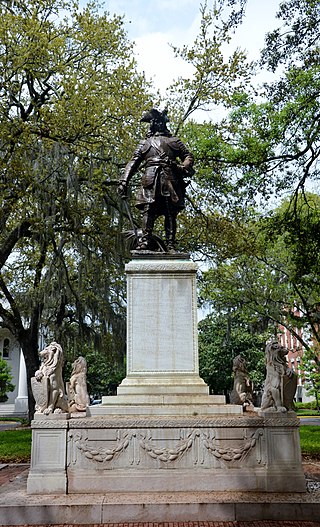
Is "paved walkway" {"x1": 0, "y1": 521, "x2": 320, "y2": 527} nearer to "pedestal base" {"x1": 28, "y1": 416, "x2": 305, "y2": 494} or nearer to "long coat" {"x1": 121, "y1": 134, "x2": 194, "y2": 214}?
"pedestal base" {"x1": 28, "y1": 416, "x2": 305, "y2": 494}

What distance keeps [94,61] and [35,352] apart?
11.7m

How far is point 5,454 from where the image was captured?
12711mm

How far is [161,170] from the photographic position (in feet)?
31.4

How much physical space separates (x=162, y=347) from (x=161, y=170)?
3300 millimetres

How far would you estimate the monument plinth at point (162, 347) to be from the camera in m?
8.01

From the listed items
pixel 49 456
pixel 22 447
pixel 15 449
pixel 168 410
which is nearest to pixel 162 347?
pixel 168 410

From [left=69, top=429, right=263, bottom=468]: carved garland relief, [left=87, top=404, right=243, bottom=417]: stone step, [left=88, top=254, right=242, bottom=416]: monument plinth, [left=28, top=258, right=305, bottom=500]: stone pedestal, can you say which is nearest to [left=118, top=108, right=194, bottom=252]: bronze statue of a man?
[left=88, top=254, right=242, bottom=416]: monument plinth

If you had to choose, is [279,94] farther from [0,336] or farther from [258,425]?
[0,336]

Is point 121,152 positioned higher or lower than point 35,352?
higher

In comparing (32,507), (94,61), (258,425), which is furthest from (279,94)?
(32,507)

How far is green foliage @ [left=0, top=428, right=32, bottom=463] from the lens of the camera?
12.2 metres

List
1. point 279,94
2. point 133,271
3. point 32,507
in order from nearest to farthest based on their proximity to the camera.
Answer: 1. point 32,507
2. point 133,271
3. point 279,94

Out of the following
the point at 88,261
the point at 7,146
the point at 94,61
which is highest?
the point at 94,61

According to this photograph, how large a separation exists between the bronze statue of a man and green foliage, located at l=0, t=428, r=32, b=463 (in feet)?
21.0
